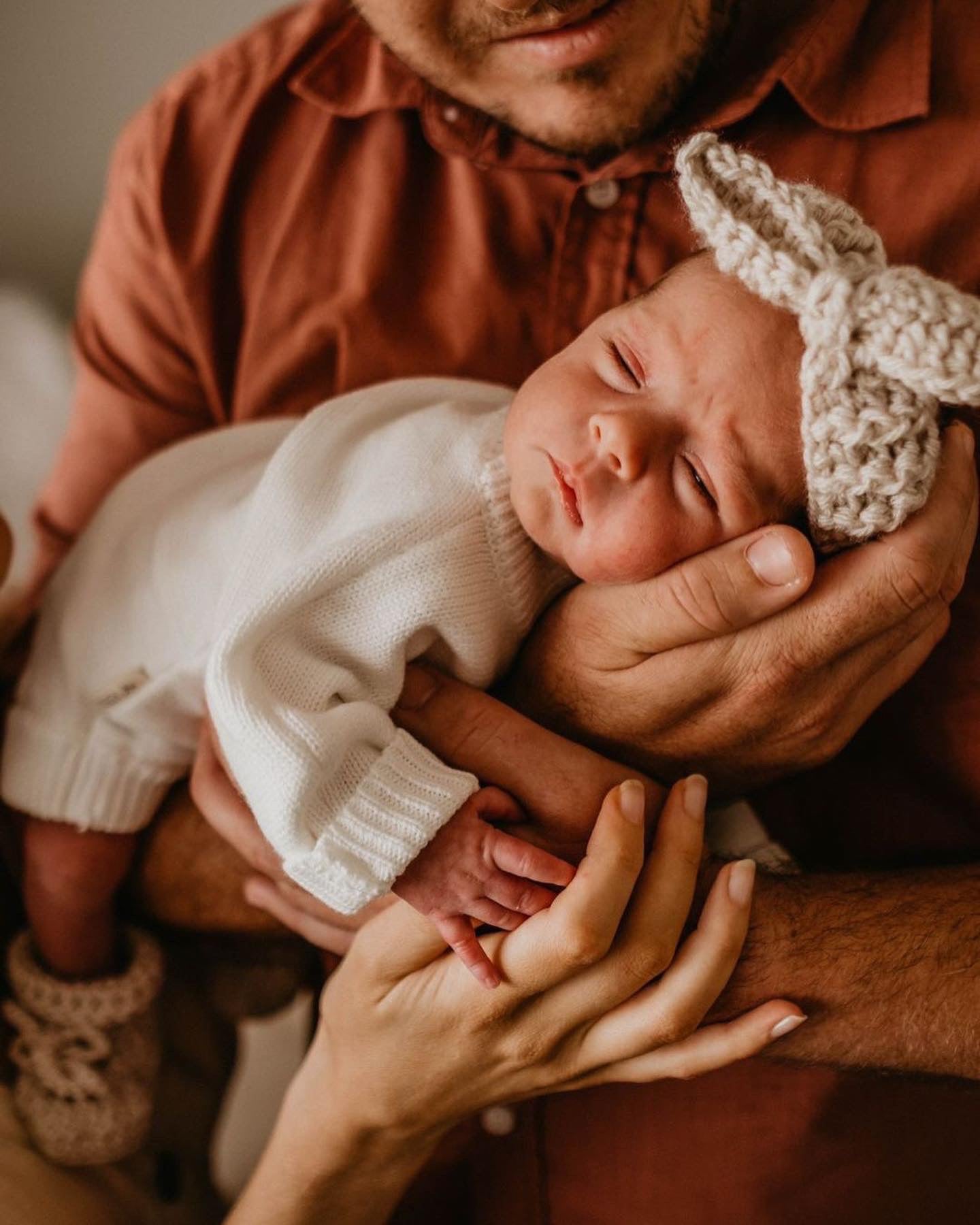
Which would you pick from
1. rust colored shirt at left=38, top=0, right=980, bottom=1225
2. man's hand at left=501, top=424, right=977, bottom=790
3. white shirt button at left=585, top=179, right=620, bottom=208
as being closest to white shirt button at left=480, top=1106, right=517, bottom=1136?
rust colored shirt at left=38, top=0, right=980, bottom=1225

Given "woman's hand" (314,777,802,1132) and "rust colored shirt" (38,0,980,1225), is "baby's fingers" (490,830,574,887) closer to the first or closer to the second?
"woman's hand" (314,777,802,1132)

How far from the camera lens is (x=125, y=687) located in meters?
→ 1.17

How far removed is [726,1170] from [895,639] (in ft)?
2.07

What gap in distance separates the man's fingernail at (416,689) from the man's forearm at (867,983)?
38 centimetres

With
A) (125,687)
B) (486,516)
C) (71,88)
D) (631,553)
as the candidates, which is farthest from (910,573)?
(71,88)

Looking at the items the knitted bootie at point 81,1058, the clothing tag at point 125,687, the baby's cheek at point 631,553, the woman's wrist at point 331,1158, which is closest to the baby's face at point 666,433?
the baby's cheek at point 631,553

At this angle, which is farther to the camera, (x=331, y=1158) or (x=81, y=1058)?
(x=81, y=1058)

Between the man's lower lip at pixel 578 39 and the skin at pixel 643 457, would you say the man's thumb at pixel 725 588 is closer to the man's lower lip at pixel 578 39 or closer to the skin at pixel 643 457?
the skin at pixel 643 457

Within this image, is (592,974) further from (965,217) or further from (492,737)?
(965,217)

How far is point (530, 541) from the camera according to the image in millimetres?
1043

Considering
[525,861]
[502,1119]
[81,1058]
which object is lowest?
[502,1119]

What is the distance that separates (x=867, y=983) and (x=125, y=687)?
832 mm

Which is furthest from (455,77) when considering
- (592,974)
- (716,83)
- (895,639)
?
(592,974)

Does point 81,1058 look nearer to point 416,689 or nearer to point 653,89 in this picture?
point 416,689
